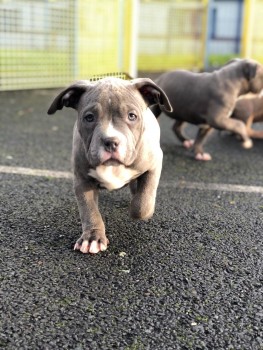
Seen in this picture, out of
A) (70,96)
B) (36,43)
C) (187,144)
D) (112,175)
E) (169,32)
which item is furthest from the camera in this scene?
(169,32)

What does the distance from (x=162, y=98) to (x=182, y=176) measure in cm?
132

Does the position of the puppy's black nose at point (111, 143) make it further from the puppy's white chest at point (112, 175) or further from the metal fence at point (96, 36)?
the metal fence at point (96, 36)

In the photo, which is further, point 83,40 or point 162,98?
point 83,40

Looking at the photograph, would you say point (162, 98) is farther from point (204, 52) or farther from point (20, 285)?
point (204, 52)

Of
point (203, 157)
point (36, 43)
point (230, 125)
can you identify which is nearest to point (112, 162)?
point (203, 157)

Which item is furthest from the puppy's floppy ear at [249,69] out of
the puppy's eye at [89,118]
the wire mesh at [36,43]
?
the wire mesh at [36,43]

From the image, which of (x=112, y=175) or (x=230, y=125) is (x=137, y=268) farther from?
(x=230, y=125)

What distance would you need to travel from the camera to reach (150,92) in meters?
2.77

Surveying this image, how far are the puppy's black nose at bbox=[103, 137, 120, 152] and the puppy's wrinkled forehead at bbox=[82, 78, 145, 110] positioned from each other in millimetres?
234

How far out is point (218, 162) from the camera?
4465 millimetres

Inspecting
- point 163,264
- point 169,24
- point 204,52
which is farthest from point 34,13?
point 163,264

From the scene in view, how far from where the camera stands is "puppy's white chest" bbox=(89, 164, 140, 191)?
8.37ft

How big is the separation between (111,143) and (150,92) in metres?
0.62

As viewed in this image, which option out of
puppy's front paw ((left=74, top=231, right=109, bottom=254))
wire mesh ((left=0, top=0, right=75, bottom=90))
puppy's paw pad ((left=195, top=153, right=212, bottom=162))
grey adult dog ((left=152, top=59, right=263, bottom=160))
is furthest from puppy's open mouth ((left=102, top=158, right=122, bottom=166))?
wire mesh ((left=0, top=0, right=75, bottom=90))
